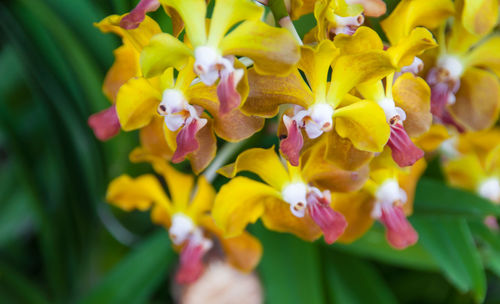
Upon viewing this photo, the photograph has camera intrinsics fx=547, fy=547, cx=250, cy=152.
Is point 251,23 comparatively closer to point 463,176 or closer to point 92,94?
point 92,94

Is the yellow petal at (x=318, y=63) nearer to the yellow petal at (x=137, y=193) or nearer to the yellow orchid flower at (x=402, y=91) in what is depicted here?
the yellow orchid flower at (x=402, y=91)

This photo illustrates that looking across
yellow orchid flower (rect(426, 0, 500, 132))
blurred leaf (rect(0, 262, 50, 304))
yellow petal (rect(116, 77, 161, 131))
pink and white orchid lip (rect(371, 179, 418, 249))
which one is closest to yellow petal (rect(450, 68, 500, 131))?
yellow orchid flower (rect(426, 0, 500, 132))

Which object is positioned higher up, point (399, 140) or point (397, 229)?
point (399, 140)

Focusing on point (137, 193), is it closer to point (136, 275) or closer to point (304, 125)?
point (136, 275)

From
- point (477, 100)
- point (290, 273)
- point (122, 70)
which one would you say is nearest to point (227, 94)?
point (122, 70)

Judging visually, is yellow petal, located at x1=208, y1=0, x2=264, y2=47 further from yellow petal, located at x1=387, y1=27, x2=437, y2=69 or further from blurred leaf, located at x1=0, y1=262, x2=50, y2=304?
blurred leaf, located at x1=0, y1=262, x2=50, y2=304

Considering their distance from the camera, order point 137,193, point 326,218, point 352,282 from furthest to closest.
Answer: point 352,282, point 137,193, point 326,218
